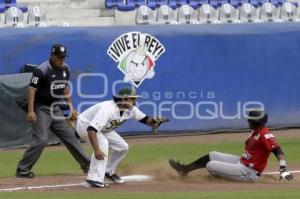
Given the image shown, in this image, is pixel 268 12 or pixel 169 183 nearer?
pixel 169 183

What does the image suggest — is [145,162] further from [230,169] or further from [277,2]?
[277,2]

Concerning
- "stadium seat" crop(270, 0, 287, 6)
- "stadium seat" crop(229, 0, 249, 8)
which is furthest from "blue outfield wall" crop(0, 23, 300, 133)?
"stadium seat" crop(270, 0, 287, 6)

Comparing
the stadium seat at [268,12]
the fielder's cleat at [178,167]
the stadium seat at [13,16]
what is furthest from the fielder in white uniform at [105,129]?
the stadium seat at [268,12]

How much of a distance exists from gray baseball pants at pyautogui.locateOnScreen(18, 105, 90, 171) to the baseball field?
258 mm

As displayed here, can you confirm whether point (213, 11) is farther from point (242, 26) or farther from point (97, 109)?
point (97, 109)

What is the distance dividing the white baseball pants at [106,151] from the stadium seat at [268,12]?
15684 millimetres

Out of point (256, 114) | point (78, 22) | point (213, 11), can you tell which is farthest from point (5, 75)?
point (213, 11)

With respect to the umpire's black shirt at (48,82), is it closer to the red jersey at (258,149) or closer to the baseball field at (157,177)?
the baseball field at (157,177)

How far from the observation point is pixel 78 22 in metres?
24.2

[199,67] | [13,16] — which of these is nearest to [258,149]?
[199,67]

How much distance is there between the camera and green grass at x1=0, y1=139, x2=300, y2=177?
13.1m

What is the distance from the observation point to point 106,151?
34.5 feet

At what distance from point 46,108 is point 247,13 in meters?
14.9

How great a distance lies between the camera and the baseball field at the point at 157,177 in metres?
9.86
